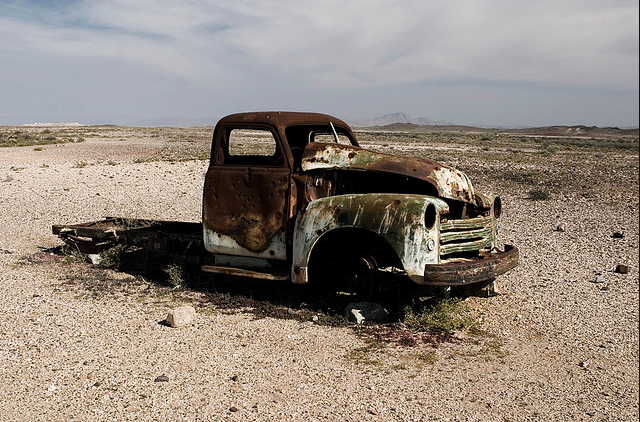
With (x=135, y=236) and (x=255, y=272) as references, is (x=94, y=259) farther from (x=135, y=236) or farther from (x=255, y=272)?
(x=255, y=272)

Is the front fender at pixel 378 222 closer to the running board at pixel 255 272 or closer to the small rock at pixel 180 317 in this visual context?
the running board at pixel 255 272

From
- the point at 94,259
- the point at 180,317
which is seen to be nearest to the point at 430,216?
the point at 180,317

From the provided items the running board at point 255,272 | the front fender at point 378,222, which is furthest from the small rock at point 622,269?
the running board at point 255,272

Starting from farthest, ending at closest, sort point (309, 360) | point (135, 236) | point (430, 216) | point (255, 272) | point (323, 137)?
1. point (135, 236)
2. point (323, 137)
3. point (255, 272)
4. point (430, 216)
5. point (309, 360)

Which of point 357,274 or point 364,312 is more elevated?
point 357,274

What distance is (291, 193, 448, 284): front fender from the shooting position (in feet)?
16.6

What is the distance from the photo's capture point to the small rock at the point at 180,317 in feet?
18.0

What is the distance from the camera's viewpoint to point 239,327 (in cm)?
553

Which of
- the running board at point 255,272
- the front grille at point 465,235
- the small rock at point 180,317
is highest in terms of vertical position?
the front grille at point 465,235

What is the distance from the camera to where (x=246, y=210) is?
6.12 m

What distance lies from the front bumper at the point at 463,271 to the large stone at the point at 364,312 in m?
0.76

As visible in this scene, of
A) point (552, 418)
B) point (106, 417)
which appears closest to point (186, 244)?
point (106, 417)

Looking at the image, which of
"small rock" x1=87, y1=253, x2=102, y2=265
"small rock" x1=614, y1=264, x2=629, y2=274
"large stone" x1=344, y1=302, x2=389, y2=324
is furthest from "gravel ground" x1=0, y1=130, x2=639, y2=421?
"small rock" x1=87, y1=253, x2=102, y2=265

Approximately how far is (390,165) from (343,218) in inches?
28.9
